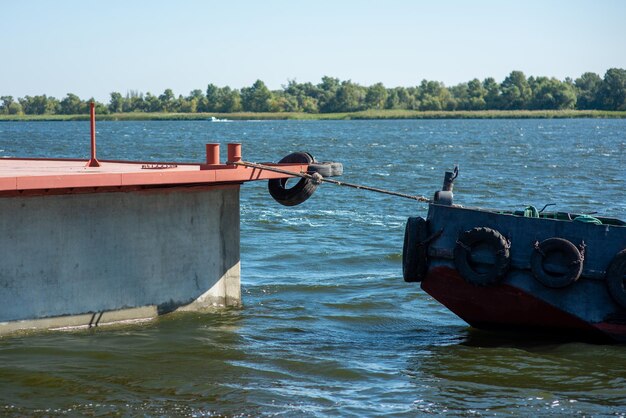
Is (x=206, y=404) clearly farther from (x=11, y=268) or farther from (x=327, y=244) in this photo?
(x=327, y=244)

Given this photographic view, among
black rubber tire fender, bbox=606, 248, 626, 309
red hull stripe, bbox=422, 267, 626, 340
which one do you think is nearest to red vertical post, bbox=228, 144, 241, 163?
red hull stripe, bbox=422, 267, 626, 340

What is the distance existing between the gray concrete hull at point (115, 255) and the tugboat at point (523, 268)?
2.38 m

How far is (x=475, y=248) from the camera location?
435 inches

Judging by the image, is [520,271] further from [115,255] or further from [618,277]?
[115,255]

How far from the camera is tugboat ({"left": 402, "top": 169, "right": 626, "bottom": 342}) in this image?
34.7 feet

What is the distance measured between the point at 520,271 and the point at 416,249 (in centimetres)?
124

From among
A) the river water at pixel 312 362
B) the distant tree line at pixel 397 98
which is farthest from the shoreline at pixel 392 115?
the river water at pixel 312 362

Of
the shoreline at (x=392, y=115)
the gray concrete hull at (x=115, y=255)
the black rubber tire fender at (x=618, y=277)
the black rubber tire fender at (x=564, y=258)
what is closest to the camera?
the black rubber tire fender at (x=618, y=277)

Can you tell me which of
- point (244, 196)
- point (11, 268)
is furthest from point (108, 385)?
point (244, 196)

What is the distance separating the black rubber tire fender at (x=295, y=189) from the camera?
12.8 m

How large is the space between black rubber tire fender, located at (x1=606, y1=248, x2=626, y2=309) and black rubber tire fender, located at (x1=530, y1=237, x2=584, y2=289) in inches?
11.8

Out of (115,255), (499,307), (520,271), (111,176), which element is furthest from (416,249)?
(111,176)

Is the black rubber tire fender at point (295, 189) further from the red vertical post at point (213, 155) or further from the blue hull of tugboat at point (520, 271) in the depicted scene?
the blue hull of tugboat at point (520, 271)

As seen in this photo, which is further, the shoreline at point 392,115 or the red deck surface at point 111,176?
the shoreline at point 392,115
